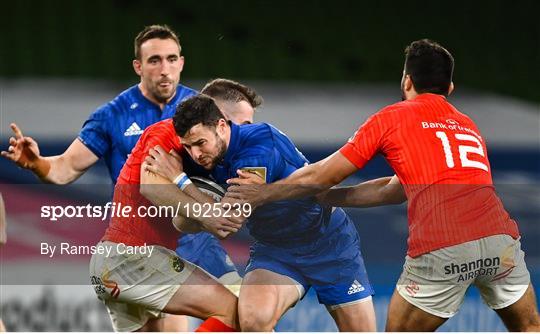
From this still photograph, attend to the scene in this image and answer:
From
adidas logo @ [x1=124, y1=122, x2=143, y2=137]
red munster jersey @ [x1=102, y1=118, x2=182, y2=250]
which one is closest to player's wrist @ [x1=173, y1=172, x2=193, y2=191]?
red munster jersey @ [x1=102, y1=118, x2=182, y2=250]

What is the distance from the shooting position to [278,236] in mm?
4730

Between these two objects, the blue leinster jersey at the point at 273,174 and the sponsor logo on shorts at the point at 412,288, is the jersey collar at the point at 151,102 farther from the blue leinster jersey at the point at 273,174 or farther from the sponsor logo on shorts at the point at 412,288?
the sponsor logo on shorts at the point at 412,288

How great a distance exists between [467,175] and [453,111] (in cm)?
31

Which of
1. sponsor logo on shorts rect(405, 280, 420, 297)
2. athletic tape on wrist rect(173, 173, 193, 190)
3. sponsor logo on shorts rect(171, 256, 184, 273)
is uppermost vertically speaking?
athletic tape on wrist rect(173, 173, 193, 190)

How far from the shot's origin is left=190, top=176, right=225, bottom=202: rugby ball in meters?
A: 4.54

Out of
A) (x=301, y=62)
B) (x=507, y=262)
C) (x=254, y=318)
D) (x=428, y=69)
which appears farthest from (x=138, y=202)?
(x=301, y=62)

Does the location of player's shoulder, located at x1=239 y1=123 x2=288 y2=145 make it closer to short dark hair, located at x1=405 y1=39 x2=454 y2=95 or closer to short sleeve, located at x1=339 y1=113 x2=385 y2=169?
short sleeve, located at x1=339 y1=113 x2=385 y2=169

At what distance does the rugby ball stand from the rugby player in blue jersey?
58 mm

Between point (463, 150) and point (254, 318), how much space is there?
1.14 metres

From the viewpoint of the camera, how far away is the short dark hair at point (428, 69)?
4434mm

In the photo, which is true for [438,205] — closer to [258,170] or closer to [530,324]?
[530,324]

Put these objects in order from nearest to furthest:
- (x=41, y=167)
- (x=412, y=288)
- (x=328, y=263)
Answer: (x=412, y=288), (x=328, y=263), (x=41, y=167)

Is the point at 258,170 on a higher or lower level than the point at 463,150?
lower

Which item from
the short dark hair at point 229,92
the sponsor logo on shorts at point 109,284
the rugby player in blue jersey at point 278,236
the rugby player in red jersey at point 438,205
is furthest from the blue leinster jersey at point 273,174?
the sponsor logo on shorts at point 109,284
